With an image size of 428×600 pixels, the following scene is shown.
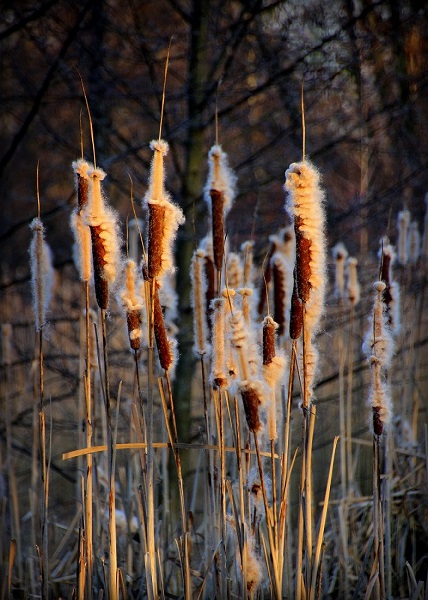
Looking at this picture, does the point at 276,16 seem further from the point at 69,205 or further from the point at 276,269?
the point at 276,269

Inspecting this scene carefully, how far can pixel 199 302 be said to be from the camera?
1685 millimetres

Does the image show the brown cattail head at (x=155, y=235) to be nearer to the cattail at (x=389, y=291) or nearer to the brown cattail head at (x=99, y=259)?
the brown cattail head at (x=99, y=259)

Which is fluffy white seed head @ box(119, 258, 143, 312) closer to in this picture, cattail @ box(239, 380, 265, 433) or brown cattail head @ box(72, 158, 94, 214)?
brown cattail head @ box(72, 158, 94, 214)

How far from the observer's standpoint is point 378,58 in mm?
3430

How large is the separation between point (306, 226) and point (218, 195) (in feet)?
1.58

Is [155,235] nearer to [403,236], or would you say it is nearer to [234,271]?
[234,271]

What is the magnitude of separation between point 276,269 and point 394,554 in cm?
124

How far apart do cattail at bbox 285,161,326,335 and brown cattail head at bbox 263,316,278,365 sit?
0.09 meters

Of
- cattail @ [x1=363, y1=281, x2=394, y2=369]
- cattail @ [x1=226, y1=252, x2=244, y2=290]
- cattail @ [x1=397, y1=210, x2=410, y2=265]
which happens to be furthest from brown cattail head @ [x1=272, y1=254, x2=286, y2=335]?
cattail @ [x1=397, y1=210, x2=410, y2=265]

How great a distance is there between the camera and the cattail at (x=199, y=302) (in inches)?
66.4

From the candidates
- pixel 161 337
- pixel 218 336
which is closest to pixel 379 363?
pixel 218 336

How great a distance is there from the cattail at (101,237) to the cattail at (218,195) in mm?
363

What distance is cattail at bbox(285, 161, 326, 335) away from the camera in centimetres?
130

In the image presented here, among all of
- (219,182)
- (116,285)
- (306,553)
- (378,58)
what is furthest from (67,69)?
(306,553)
